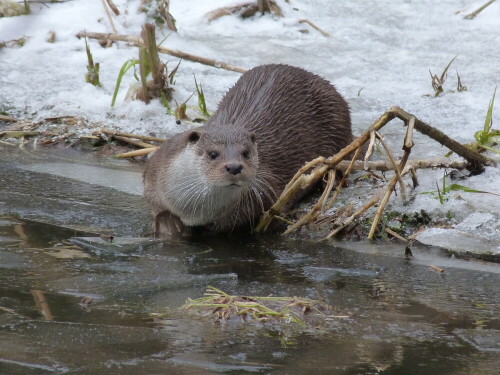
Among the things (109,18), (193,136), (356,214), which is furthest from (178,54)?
(356,214)

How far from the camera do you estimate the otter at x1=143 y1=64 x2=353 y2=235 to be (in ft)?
10.9

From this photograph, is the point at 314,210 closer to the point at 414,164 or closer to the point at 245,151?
the point at 245,151

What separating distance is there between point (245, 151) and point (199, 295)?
2.96ft

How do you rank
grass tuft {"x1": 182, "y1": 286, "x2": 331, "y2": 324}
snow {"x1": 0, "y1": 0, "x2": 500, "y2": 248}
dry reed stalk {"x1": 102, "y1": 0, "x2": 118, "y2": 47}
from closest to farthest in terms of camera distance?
grass tuft {"x1": 182, "y1": 286, "x2": 331, "y2": 324}, snow {"x1": 0, "y1": 0, "x2": 500, "y2": 248}, dry reed stalk {"x1": 102, "y1": 0, "x2": 118, "y2": 47}

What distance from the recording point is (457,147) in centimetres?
340

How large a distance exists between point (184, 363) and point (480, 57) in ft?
13.8

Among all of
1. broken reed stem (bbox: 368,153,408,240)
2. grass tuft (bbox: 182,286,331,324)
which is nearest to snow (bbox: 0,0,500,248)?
broken reed stem (bbox: 368,153,408,240)

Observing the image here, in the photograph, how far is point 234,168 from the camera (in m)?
3.17

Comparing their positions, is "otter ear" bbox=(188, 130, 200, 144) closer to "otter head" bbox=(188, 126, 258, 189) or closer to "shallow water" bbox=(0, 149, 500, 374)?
"otter head" bbox=(188, 126, 258, 189)

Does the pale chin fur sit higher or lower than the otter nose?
lower

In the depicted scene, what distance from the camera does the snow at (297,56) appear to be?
4816 mm

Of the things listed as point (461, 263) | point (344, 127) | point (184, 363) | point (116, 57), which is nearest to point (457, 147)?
point (461, 263)

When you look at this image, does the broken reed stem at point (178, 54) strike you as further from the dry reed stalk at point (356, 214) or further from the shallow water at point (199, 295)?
the dry reed stalk at point (356, 214)

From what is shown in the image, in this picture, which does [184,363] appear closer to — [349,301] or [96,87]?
[349,301]
